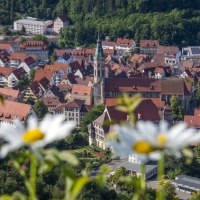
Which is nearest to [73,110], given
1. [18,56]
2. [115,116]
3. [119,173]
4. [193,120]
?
[115,116]

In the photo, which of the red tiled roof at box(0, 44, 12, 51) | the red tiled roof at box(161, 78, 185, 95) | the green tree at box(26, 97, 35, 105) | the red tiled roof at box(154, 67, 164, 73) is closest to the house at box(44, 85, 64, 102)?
the green tree at box(26, 97, 35, 105)

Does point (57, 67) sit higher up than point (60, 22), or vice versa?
point (60, 22)

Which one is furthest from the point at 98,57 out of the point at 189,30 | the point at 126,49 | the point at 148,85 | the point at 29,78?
the point at 189,30

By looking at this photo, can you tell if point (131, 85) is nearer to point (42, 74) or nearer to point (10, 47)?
point (42, 74)

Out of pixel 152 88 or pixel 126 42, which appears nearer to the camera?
pixel 152 88

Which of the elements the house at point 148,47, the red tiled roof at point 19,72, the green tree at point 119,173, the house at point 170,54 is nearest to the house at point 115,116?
the green tree at point 119,173

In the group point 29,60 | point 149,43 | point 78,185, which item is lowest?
point 29,60

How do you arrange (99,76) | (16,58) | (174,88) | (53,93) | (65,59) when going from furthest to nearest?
(16,58) → (65,59) → (53,93) → (174,88) → (99,76)
